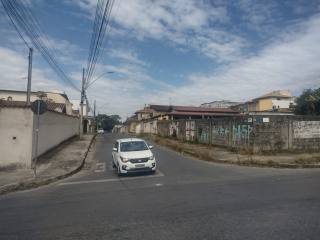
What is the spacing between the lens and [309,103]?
148 feet

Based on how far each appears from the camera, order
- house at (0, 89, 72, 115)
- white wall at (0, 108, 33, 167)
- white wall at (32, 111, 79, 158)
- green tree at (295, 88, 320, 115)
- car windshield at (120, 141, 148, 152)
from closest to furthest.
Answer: white wall at (0, 108, 33, 167) → car windshield at (120, 141, 148, 152) → white wall at (32, 111, 79, 158) → green tree at (295, 88, 320, 115) → house at (0, 89, 72, 115)

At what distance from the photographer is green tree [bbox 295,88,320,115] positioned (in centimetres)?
4403

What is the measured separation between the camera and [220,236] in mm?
5629

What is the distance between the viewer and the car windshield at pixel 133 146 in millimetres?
15372

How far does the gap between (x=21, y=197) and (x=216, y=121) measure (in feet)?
65.0

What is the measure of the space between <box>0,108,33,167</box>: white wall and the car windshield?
4.21m

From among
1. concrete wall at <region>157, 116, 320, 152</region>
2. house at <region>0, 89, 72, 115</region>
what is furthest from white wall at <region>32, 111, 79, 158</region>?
house at <region>0, 89, 72, 115</region>

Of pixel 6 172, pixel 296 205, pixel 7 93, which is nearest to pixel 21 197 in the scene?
pixel 6 172

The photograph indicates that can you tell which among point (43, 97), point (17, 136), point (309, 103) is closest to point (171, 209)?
point (17, 136)

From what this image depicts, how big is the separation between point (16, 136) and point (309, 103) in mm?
39355

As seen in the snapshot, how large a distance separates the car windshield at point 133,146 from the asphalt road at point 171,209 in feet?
10.6

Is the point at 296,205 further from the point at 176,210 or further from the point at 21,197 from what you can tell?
the point at 21,197

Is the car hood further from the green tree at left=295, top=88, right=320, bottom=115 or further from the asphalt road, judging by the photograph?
the green tree at left=295, top=88, right=320, bottom=115

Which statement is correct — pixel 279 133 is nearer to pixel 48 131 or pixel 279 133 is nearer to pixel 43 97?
pixel 48 131
